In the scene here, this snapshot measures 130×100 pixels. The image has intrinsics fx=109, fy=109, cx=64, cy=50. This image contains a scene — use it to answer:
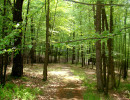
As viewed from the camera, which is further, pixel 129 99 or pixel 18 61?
pixel 18 61

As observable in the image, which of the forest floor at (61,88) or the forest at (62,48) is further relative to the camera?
the forest floor at (61,88)

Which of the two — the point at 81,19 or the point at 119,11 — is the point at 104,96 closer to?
the point at 119,11

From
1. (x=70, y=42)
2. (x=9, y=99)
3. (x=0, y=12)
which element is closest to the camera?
(x=70, y=42)

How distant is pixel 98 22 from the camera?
7.36m

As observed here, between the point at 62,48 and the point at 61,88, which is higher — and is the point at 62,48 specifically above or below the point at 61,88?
above

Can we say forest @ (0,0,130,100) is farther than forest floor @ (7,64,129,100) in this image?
No

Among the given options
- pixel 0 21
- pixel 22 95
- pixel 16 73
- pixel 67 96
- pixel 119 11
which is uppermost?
pixel 119 11

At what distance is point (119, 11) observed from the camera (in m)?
8.61

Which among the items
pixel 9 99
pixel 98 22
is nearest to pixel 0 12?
pixel 9 99

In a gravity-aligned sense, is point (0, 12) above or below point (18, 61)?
above

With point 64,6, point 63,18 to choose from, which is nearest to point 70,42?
point 63,18

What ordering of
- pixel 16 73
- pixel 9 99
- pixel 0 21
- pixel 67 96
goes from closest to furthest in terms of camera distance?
pixel 9 99
pixel 0 21
pixel 67 96
pixel 16 73

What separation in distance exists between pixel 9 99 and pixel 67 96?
3165mm

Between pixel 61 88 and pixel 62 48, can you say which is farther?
pixel 61 88
